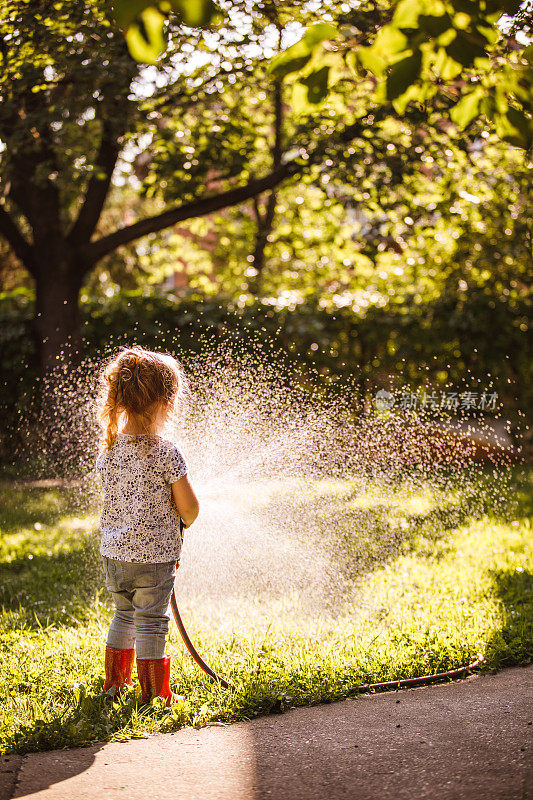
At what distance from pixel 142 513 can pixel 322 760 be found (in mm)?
1156

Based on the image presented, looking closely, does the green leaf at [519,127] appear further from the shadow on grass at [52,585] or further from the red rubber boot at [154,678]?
the shadow on grass at [52,585]

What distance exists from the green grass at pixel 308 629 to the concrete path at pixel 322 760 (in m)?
0.15

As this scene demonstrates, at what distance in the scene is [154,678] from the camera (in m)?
3.27

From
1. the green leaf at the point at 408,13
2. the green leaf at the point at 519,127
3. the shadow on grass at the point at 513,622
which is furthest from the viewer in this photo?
the shadow on grass at the point at 513,622

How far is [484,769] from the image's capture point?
2.69 m

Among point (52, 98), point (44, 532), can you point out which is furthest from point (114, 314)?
point (44, 532)

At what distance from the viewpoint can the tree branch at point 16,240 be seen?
8.63 meters

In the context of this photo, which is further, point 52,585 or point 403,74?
point 52,585

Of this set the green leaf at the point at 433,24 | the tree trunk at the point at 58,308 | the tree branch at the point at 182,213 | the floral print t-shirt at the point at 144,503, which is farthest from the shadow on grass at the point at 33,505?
the green leaf at the point at 433,24

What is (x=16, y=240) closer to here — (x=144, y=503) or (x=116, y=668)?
(x=144, y=503)

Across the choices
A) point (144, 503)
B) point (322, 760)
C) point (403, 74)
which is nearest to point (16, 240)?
point (144, 503)

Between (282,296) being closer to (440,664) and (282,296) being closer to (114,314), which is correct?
(114,314)

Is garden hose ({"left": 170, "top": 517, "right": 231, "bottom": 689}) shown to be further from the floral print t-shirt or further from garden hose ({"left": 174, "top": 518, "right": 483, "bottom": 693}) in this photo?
the floral print t-shirt

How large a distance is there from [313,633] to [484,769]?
149 centimetres
